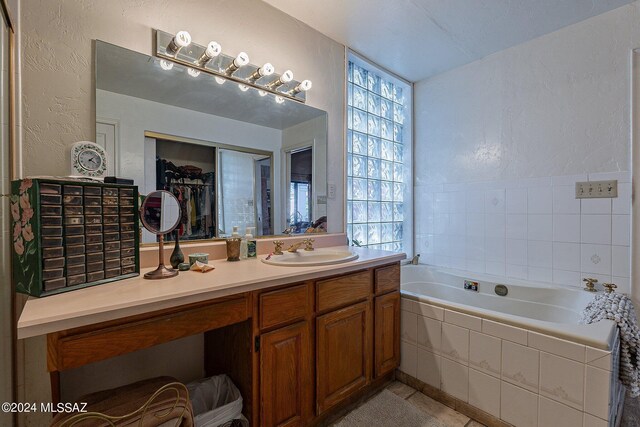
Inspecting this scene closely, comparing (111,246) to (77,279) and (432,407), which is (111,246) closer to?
(77,279)

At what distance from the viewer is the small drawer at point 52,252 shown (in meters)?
0.84

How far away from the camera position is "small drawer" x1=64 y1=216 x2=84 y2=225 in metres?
0.89

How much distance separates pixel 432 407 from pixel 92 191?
1892 mm

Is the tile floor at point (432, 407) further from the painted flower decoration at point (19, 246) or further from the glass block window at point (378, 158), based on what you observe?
the painted flower decoration at point (19, 246)

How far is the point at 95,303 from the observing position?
0.78 m

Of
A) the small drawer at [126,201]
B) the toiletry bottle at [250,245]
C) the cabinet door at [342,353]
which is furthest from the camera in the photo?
the toiletry bottle at [250,245]

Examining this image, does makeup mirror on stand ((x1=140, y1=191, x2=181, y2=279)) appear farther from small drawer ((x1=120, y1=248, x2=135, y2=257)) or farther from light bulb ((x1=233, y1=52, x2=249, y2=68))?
light bulb ((x1=233, y1=52, x2=249, y2=68))

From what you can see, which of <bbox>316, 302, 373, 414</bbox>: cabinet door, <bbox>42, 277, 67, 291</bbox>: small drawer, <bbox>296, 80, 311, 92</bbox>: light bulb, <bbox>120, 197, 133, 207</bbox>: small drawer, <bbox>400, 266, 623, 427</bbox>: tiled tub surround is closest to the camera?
<bbox>42, 277, 67, 291</bbox>: small drawer

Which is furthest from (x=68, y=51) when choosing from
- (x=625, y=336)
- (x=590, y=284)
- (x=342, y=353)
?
(x=590, y=284)

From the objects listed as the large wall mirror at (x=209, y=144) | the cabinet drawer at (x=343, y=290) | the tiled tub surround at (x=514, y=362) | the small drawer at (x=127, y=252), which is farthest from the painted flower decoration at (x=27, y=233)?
the tiled tub surround at (x=514, y=362)

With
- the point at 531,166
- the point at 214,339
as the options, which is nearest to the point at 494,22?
the point at 531,166

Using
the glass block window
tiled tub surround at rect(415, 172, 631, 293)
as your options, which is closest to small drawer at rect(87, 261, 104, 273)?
the glass block window

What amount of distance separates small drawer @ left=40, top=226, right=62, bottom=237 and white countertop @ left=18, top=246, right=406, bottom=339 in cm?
19

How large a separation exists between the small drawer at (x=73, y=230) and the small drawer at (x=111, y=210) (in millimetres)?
87
